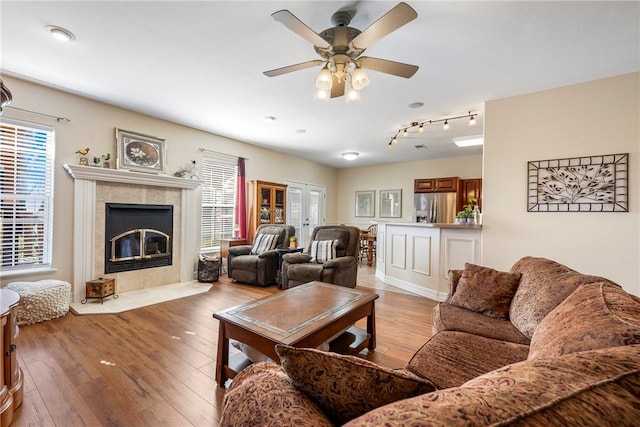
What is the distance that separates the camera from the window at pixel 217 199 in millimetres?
5066

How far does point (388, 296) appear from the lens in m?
3.95

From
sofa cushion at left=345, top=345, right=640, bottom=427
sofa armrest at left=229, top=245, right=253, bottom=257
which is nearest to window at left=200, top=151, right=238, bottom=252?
sofa armrest at left=229, top=245, right=253, bottom=257

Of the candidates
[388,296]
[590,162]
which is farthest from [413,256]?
[590,162]

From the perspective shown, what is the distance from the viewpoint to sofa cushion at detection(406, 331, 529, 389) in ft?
4.13

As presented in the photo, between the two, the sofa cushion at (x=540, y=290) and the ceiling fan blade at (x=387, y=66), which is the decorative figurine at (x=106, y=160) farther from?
the sofa cushion at (x=540, y=290)

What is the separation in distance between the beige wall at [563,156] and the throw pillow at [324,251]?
2.02 m

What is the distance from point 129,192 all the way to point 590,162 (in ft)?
18.9

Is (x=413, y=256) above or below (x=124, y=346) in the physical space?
above

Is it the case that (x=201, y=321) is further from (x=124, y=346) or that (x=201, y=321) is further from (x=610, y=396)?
(x=610, y=396)

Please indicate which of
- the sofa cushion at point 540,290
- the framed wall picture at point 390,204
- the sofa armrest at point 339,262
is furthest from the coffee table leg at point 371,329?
the framed wall picture at point 390,204

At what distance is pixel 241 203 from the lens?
5.52 m

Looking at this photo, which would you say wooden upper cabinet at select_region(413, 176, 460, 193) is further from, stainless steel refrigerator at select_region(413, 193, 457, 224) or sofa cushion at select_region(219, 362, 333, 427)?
sofa cushion at select_region(219, 362, 333, 427)

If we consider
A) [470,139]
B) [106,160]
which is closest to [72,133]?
[106,160]

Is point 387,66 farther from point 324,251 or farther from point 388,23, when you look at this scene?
point 324,251
